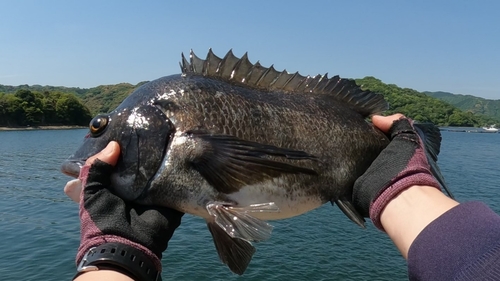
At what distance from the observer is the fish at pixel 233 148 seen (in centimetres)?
325

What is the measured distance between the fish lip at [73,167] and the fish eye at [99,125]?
263 mm

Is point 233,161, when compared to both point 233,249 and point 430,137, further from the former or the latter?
point 430,137

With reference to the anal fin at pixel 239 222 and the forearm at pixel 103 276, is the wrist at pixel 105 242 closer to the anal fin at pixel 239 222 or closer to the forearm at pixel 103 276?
the forearm at pixel 103 276

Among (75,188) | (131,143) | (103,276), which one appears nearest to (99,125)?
(131,143)

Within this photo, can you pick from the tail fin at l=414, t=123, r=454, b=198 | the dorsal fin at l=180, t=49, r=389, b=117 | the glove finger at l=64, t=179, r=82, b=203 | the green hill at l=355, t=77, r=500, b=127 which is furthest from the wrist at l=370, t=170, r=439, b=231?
the green hill at l=355, t=77, r=500, b=127

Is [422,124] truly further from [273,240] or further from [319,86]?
[273,240]

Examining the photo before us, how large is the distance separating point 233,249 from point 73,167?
1454mm

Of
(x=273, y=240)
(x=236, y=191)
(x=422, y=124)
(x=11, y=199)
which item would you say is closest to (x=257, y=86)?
(x=236, y=191)

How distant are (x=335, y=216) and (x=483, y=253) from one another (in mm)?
22674

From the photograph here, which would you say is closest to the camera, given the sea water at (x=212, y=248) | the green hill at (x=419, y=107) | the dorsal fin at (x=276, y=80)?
the dorsal fin at (x=276, y=80)

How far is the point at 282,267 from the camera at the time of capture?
1627 centimetres

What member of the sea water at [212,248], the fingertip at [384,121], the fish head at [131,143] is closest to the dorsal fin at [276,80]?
the fingertip at [384,121]

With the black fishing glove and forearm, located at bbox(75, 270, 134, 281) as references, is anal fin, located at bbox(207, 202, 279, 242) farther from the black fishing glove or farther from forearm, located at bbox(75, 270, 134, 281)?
forearm, located at bbox(75, 270, 134, 281)

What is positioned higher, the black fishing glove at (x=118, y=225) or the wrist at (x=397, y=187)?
the wrist at (x=397, y=187)
